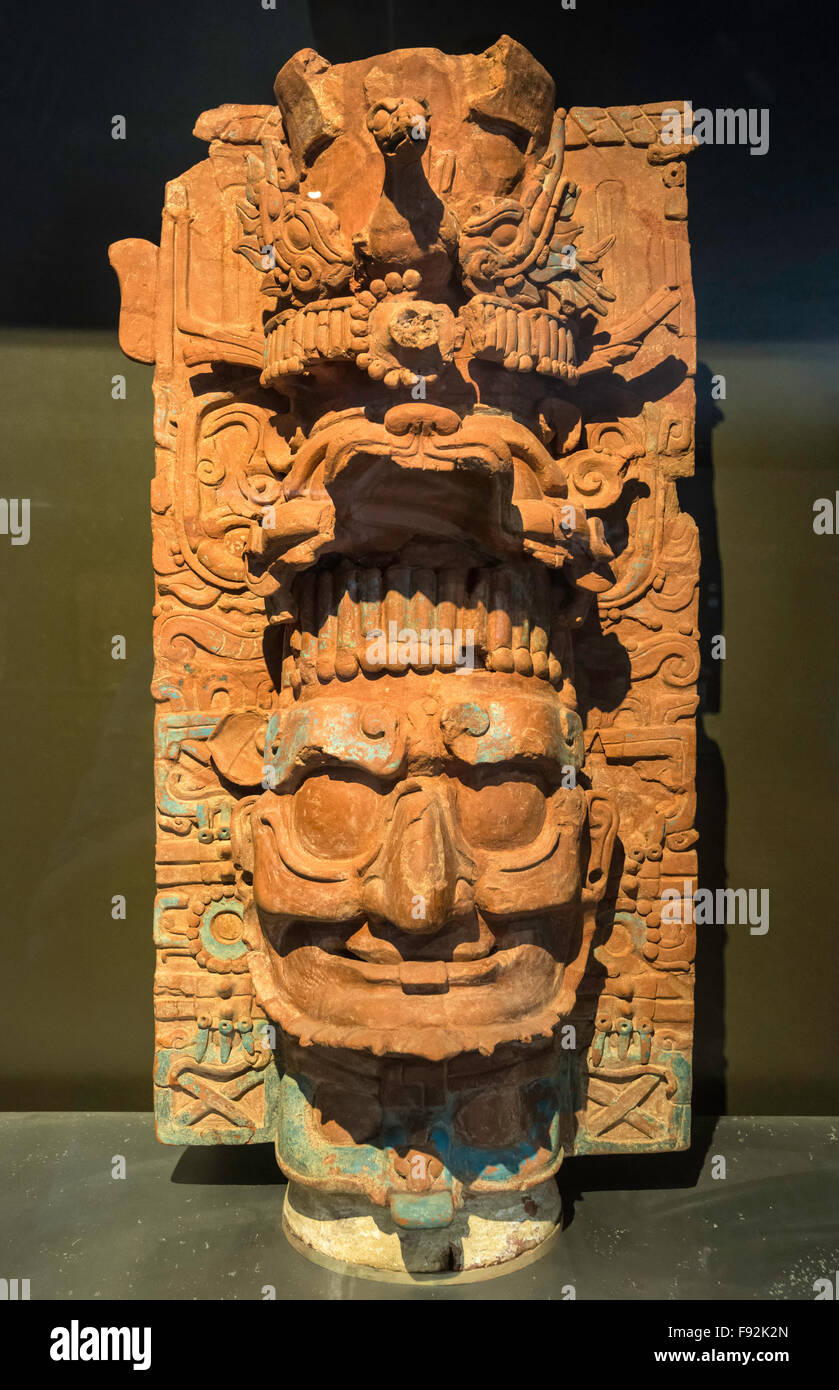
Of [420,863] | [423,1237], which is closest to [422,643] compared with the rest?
[420,863]

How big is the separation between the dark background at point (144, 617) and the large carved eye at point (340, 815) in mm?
1408

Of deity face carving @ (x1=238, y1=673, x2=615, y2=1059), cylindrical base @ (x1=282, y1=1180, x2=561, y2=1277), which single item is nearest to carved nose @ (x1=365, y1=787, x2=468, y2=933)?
deity face carving @ (x1=238, y1=673, x2=615, y2=1059)

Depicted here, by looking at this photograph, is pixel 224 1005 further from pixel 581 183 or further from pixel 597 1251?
pixel 581 183

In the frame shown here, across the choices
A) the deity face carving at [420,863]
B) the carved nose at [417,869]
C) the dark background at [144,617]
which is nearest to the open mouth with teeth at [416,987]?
the deity face carving at [420,863]

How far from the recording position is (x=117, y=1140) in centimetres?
404

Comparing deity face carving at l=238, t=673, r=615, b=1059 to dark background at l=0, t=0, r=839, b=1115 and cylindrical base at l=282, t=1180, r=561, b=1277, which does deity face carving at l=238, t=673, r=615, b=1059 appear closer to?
cylindrical base at l=282, t=1180, r=561, b=1277

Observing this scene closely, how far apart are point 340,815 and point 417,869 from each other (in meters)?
0.34

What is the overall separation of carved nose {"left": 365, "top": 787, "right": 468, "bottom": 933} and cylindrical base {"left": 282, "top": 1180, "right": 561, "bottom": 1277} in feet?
3.27

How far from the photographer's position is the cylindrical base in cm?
311

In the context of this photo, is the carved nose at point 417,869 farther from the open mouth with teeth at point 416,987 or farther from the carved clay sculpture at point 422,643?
the open mouth with teeth at point 416,987

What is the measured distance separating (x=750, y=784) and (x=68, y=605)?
119 inches

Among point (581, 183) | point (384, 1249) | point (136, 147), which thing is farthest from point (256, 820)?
point (136, 147)

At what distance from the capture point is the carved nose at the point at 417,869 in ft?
9.37

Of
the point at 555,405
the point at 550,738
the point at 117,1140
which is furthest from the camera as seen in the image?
the point at 117,1140
